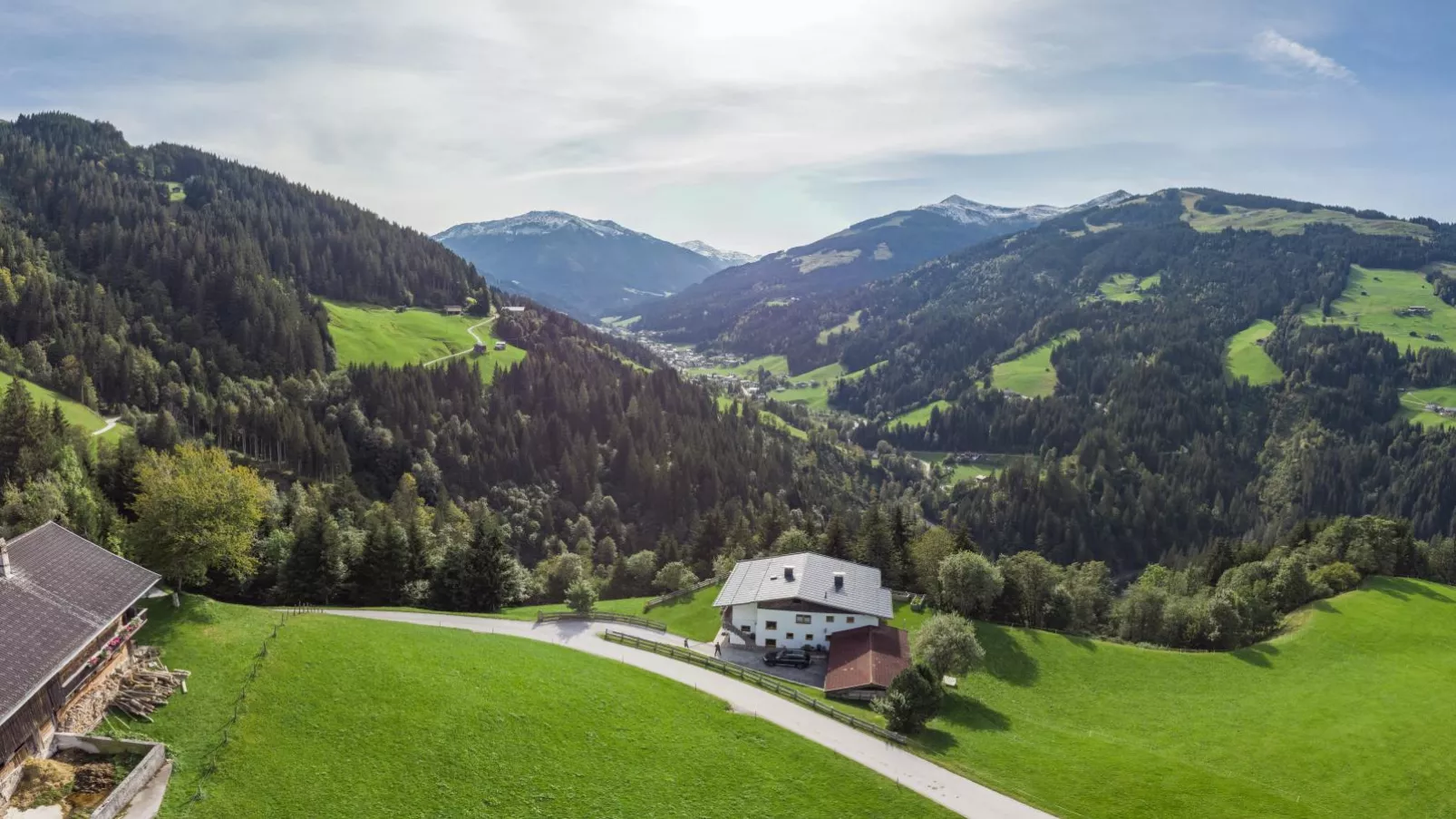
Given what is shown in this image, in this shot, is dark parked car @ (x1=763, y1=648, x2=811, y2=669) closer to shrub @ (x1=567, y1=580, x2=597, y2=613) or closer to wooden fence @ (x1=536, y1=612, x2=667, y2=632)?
wooden fence @ (x1=536, y1=612, x2=667, y2=632)

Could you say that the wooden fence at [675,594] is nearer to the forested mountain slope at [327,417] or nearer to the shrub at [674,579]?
the shrub at [674,579]

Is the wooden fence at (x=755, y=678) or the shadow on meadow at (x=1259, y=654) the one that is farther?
the shadow on meadow at (x=1259, y=654)

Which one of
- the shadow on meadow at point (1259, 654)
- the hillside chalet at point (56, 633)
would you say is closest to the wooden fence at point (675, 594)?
the hillside chalet at point (56, 633)

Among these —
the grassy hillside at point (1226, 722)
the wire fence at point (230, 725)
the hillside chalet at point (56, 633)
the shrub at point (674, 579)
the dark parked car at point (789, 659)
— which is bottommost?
the shrub at point (674, 579)

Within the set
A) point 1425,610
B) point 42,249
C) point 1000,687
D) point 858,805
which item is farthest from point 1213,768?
point 42,249

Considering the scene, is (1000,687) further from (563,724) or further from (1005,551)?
(1005,551)

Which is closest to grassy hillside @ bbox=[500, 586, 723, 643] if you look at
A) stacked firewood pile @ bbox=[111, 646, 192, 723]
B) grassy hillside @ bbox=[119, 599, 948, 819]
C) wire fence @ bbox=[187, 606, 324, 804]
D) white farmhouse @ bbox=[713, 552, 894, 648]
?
white farmhouse @ bbox=[713, 552, 894, 648]

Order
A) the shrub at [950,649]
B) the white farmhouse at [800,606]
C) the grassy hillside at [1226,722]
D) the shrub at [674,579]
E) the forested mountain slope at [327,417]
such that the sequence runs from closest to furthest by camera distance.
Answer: the grassy hillside at [1226,722], the shrub at [950,649], the white farmhouse at [800,606], the shrub at [674,579], the forested mountain slope at [327,417]
